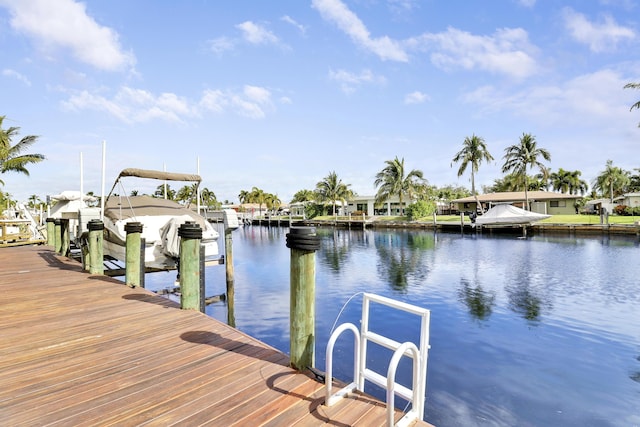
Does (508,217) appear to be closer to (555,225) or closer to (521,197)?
(555,225)

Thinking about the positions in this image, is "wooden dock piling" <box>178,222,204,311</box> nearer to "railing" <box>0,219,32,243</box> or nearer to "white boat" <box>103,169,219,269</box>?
"white boat" <box>103,169,219,269</box>

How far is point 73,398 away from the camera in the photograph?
2.78m

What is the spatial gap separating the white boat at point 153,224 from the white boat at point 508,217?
32.9m

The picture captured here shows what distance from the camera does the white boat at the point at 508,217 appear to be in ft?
113

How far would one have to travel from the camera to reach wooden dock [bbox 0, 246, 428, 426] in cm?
254

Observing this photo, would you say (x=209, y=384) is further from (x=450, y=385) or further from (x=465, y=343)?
(x=465, y=343)

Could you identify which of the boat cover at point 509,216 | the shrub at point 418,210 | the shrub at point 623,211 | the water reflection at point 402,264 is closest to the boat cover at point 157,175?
the water reflection at point 402,264

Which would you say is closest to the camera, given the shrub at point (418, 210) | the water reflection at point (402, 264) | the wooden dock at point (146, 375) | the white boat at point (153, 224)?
the wooden dock at point (146, 375)

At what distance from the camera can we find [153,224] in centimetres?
1005

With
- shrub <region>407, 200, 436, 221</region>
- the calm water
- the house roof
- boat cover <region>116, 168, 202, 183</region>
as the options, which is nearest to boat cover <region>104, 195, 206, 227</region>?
boat cover <region>116, 168, 202, 183</region>

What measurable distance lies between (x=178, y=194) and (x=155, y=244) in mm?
70056

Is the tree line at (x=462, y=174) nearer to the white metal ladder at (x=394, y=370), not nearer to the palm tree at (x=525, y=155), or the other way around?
the palm tree at (x=525, y=155)

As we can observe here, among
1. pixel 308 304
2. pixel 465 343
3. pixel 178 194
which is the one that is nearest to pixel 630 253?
pixel 465 343

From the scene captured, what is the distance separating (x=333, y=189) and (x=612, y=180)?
53.3 meters
